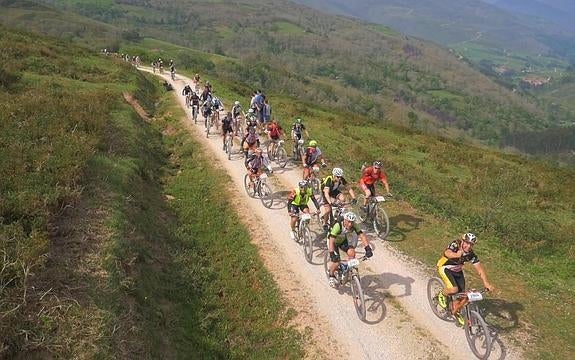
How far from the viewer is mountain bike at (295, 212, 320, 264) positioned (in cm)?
1523

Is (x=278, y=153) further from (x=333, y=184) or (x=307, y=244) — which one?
(x=307, y=244)

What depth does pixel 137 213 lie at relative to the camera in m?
16.1

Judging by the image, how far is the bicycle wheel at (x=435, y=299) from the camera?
40.9ft

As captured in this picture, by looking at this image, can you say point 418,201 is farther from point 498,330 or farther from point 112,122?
point 112,122

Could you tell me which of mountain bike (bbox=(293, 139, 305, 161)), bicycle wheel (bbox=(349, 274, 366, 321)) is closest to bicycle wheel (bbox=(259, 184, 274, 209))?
mountain bike (bbox=(293, 139, 305, 161))

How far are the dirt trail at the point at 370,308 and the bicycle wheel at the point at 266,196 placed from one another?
187 cm

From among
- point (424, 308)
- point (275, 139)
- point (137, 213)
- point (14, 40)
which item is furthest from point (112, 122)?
point (14, 40)

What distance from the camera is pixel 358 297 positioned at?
12500 mm

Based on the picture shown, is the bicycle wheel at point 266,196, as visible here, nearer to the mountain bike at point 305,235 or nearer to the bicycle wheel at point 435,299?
the mountain bike at point 305,235

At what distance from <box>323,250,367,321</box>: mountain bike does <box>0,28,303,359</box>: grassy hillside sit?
1.91m

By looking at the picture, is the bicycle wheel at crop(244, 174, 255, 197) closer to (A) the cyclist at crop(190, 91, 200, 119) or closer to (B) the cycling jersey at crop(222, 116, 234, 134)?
(B) the cycling jersey at crop(222, 116, 234, 134)

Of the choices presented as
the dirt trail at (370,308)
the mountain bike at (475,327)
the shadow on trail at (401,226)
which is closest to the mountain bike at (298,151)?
the shadow on trail at (401,226)

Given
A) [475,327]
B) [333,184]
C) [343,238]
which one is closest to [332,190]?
[333,184]

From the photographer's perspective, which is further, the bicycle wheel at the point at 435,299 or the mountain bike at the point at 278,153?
the mountain bike at the point at 278,153
